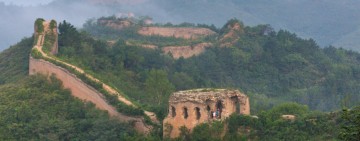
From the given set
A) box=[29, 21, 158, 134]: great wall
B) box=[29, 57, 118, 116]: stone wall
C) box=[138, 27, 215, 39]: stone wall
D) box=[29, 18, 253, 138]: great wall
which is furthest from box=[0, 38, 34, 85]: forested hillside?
box=[138, 27, 215, 39]: stone wall

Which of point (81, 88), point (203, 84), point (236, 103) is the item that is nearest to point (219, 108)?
point (236, 103)

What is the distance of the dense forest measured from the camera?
2914 cm

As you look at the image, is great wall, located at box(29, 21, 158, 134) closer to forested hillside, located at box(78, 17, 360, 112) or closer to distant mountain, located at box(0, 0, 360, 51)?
forested hillside, located at box(78, 17, 360, 112)

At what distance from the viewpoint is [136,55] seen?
48188 mm

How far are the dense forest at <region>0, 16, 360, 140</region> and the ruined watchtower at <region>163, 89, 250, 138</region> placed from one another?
38cm

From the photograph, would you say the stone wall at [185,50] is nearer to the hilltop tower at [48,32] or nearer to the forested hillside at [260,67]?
the forested hillside at [260,67]

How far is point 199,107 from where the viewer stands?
95.9 ft

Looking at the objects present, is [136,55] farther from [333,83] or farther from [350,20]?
[350,20]

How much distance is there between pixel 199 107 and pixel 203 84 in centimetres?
1936

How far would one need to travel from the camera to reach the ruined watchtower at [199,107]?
95.9 ft

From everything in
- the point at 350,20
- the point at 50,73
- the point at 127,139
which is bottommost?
the point at 127,139

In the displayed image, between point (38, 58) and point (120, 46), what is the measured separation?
10.7 m

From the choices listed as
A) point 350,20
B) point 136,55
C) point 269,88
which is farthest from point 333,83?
point 350,20

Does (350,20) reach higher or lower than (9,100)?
higher
